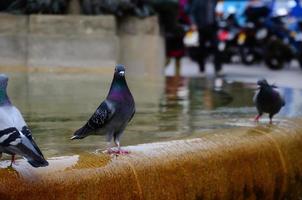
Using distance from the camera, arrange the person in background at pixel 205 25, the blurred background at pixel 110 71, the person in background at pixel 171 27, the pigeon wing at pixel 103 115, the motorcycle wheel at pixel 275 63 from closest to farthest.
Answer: the pigeon wing at pixel 103 115
the blurred background at pixel 110 71
the person in background at pixel 171 27
the person in background at pixel 205 25
the motorcycle wheel at pixel 275 63


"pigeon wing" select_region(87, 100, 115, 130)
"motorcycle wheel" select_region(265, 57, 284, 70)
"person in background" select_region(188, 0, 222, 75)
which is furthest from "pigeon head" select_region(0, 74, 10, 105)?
"motorcycle wheel" select_region(265, 57, 284, 70)

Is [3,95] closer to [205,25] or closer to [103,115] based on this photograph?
[103,115]

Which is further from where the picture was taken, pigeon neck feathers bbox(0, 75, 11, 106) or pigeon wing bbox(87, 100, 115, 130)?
pigeon wing bbox(87, 100, 115, 130)

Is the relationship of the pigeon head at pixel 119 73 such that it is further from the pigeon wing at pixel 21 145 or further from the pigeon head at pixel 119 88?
the pigeon wing at pixel 21 145

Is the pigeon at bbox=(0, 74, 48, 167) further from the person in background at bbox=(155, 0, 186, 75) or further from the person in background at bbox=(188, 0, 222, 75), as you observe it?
the person in background at bbox=(188, 0, 222, 75)

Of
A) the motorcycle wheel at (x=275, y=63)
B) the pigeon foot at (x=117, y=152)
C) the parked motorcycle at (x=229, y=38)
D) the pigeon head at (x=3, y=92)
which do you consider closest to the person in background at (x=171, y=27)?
the motorcycle wheel at (x=275, y=63)

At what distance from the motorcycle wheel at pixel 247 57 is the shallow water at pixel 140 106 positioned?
9.01m

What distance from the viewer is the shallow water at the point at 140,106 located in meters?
4.48

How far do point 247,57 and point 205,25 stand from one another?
5.61 metres

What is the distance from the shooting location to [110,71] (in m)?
9.27

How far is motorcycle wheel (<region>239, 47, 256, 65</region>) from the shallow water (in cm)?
901

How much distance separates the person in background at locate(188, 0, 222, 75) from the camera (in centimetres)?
1282

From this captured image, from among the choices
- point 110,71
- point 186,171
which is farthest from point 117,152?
point 110,71

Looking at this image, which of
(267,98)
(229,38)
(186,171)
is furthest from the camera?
(229,38)
